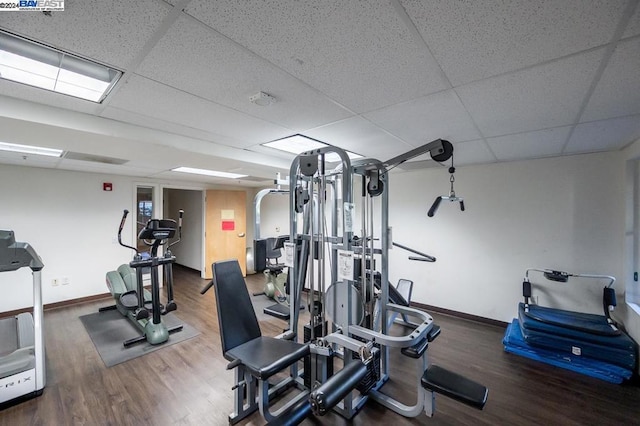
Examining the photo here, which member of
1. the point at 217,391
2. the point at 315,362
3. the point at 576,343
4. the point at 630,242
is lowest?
the point at 217,391

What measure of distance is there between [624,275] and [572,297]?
1.77ft

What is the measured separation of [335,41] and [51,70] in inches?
59.1

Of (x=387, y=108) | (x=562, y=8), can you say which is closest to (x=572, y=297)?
(x=387, y=108)

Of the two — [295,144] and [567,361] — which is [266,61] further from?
[567,361]

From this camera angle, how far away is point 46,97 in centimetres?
169

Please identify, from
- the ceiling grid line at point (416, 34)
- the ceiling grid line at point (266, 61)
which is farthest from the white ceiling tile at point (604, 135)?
the ceiling grid line at point (266, 61)

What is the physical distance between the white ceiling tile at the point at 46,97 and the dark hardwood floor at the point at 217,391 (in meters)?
2.24

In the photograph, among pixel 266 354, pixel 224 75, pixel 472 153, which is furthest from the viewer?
pixel 472 153

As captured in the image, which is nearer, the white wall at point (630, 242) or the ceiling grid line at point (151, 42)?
the ceiling grid line at point (151, 42)

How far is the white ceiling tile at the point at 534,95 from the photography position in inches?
52.6

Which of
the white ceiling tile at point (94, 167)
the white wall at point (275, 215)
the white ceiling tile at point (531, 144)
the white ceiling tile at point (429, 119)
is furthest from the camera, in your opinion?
the white wall at point (275, 215)

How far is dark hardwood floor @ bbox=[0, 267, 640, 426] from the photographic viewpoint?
77.9 inches

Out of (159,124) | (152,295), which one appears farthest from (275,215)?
(159,124)

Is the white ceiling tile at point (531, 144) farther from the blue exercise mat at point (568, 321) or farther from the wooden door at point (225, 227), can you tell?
the wooden door at point (225, 227)
